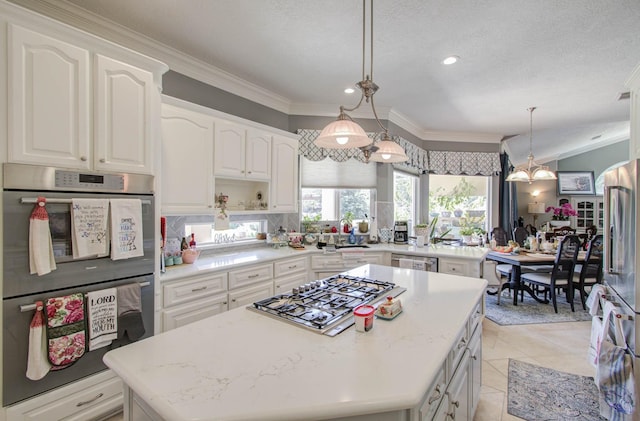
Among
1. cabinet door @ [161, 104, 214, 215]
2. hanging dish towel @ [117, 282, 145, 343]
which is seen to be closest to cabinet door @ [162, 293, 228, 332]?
hanging dish towel @ [117, 282, 145, 343]

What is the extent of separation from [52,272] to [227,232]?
1.90m

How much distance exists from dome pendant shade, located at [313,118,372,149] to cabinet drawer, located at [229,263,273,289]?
1.57 metres

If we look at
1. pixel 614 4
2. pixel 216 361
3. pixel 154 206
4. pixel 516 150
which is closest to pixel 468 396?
pixel 216 361

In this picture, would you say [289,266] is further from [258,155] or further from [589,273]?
[589,273]

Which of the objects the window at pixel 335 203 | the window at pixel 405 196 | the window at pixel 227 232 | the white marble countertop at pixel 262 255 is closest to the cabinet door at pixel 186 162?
the window at pixel 227 232

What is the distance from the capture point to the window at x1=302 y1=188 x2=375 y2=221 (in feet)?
14.0

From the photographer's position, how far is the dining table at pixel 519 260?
407cm

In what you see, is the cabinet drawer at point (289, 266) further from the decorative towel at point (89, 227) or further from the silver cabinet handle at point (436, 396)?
the silver cabinet handle at point (436, 396)

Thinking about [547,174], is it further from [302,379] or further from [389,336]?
[302,379]

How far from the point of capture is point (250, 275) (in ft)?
9.53

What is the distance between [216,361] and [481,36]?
→ 115 inches

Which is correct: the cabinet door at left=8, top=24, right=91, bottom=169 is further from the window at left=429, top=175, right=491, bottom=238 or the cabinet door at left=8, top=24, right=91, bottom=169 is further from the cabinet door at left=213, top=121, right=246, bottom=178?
the window at left=429, top=175, right=491, bottom=238

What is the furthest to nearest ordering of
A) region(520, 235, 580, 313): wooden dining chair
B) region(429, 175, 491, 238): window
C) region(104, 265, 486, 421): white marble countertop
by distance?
region(429, 175, 491, 238): window
region(520, 235, 580, 313): wooden dining chair
region(104, 265, 486, 421): white marble countertop

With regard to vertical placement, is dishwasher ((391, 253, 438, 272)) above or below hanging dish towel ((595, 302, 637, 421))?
above
